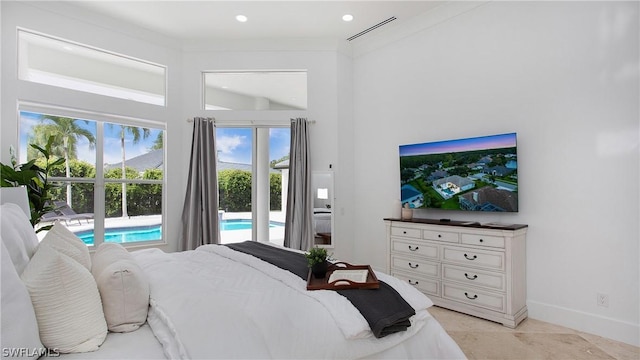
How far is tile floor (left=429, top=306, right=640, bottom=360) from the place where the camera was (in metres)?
2.32

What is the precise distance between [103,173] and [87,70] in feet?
4.09

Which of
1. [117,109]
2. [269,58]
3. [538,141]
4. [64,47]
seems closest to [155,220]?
[117,109]

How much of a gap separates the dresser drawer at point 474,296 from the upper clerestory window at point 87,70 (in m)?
4.22

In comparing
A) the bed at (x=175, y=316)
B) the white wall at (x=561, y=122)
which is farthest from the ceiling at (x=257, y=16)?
the bed at (x=175, y=316)

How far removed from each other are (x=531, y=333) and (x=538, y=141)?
1672mm

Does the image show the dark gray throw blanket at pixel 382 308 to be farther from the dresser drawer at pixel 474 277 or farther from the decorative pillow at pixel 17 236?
the dresser drawer at pixel 474 277

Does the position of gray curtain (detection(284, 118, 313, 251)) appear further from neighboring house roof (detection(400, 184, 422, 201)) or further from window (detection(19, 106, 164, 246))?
window (detection(19, 106, 164, 246))

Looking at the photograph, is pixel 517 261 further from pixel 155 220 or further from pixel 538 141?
pixel 155 220

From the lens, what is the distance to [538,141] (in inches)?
117

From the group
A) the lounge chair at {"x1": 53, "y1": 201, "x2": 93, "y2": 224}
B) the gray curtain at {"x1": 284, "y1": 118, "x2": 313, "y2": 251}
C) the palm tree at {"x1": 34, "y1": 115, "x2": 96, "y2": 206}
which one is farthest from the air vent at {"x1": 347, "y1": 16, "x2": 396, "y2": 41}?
the lounge chair at {"x1": 53, "y1": 201, "x2": 93, "y2": 224}

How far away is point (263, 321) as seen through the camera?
4.45ft

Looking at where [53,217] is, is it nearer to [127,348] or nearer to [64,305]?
[64,305]

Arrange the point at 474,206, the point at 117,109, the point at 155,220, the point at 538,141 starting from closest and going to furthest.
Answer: the point at 538,141 → the point at 474,206 → the point at 117,109 → the point at 155,220

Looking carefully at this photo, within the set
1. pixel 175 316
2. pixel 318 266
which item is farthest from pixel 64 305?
pixel 318 266
